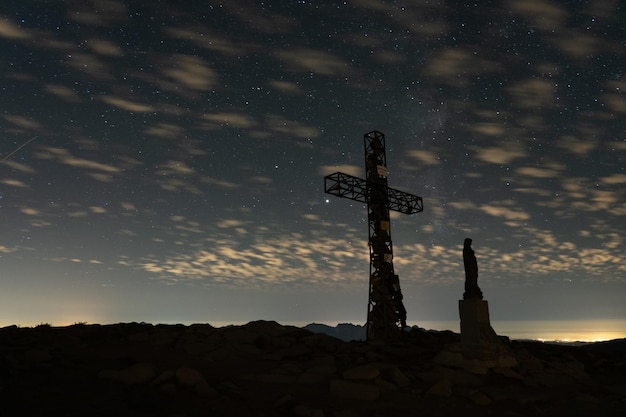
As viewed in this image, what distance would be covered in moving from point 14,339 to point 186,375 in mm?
7676

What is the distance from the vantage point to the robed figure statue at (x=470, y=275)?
15734mm

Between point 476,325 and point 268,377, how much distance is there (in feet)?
24.9

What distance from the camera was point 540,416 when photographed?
10445 mm

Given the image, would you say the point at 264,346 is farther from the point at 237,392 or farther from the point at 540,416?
the point at 540,416

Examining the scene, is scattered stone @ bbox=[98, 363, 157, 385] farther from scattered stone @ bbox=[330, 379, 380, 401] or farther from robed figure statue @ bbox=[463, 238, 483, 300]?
robed figure statue @ bbox=[463, 238, 483, 300]

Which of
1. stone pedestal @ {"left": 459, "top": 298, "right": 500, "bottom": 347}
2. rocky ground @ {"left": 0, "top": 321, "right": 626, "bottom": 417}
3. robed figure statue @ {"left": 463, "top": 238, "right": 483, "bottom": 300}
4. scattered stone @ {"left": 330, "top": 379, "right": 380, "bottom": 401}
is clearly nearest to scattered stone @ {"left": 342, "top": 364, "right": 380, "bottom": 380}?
rocky ground @ {"left": 0, "top": 321, "right": 626, "bottom": 417}

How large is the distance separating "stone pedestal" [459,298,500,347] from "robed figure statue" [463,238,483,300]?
0.26 meters

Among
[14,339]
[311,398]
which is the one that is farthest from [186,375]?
[14,339]

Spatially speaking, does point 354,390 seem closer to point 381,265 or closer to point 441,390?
point 441,390

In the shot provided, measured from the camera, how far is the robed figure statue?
15734 millimetres

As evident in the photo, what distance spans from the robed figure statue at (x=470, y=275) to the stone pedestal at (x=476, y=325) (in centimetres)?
26

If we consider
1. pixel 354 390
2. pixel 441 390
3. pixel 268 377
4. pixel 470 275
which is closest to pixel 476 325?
pixel 470 275

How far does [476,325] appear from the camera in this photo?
590 inches

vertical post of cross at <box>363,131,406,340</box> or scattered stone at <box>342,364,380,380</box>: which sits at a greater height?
vertical post of cross at <box>363,131,406,340</box>
